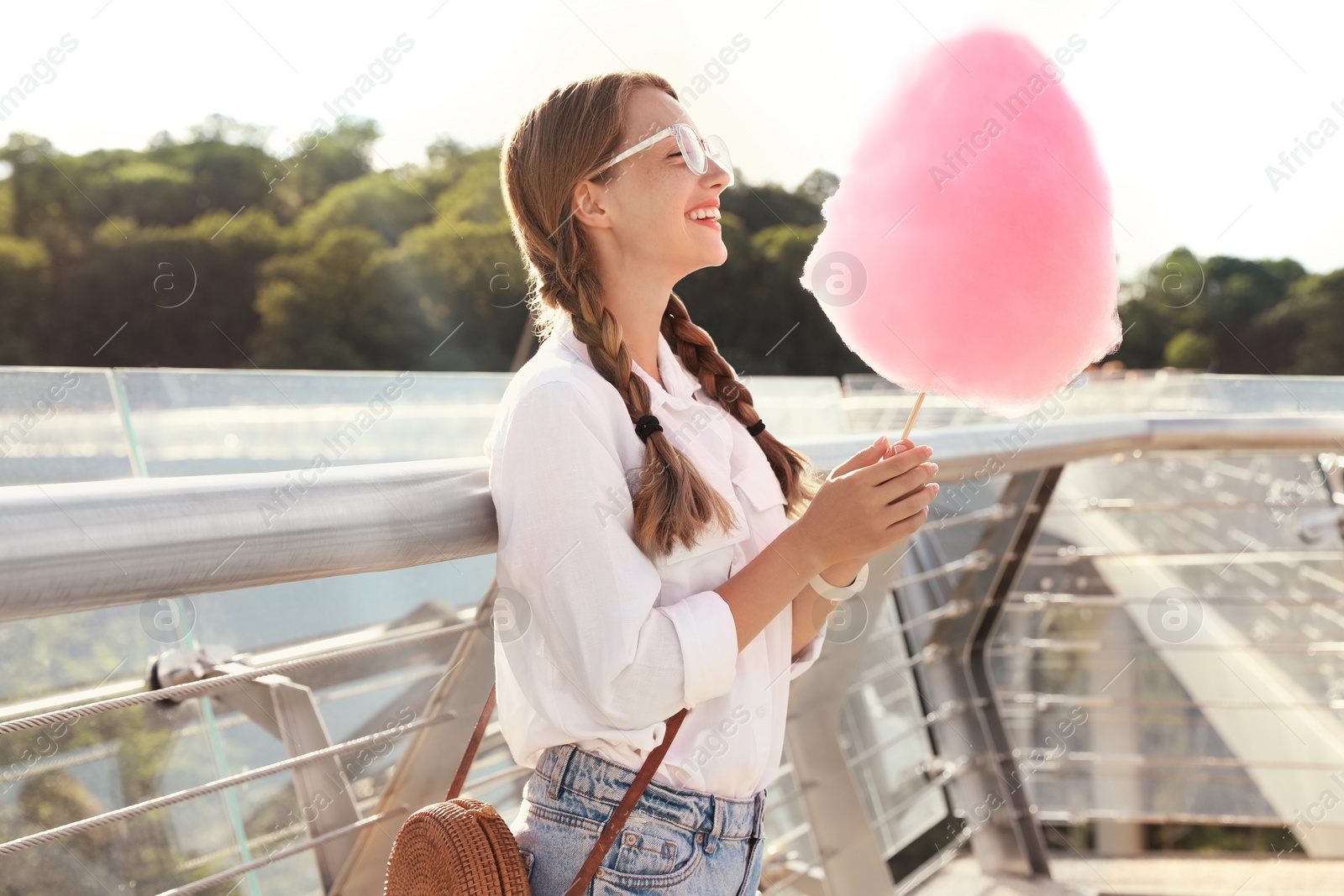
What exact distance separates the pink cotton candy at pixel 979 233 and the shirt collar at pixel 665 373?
0.67ft

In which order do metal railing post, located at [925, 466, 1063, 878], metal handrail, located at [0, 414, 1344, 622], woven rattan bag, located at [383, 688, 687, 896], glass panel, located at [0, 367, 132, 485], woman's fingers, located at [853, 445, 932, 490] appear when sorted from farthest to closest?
metal railing post, located at [925, 466, 1063, 878] → glass panel, located at [0, 367, 132, 485] → woman's fingers, located at [853, 445, 932, 490] → woven rattan bag, located at [383, 688, 687, 896] → metal handrail, located at [0, 414, 1344, 622]

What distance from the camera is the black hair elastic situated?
117cm

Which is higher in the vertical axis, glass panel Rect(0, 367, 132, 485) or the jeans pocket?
glass panel Rect(0, 367, 132, 485)

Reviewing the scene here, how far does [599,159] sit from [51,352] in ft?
96.8

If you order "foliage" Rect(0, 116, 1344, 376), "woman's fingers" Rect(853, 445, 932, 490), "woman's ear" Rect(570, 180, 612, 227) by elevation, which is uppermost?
"foliage" Rect(0, 116, 1344, 376)

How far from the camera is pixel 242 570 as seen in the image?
968mm

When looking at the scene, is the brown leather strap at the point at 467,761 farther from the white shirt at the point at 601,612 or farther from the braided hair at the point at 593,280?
the braided hair at the point at 593,280

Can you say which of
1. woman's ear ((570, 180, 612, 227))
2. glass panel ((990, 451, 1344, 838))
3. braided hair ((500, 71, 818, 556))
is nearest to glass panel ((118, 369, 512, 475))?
braided hair ((500, 71, 818, 556))

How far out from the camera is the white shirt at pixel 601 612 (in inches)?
40.9

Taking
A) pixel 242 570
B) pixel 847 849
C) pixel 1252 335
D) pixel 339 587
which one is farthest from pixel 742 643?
pixel 1252 335

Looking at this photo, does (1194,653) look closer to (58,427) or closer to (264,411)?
(264,411)

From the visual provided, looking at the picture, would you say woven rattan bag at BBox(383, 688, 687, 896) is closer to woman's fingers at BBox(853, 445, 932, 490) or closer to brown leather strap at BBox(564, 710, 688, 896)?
brown leather strap at BBox(564, 710, 688, 896)

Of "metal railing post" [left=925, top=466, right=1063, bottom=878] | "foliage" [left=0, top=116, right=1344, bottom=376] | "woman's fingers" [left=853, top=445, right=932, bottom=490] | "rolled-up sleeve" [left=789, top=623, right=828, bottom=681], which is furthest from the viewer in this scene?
"foliage" [left=0, top=116, right=1344, bottom=376]

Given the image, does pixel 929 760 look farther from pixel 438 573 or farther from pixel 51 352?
pixel 51 352
